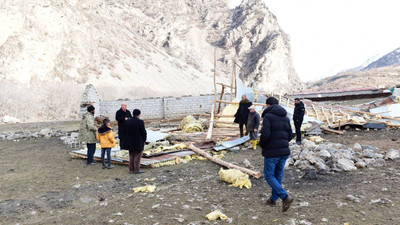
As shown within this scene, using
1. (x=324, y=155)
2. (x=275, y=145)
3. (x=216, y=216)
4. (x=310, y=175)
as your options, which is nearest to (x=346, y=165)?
(x=324, y=155)

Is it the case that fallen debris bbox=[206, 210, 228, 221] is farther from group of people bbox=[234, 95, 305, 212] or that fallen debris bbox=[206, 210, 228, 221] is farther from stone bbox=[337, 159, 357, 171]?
stone bbox=[337, 159, 357, 171]

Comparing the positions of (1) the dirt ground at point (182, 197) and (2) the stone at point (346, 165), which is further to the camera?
(2) the stone at point (346, 165)

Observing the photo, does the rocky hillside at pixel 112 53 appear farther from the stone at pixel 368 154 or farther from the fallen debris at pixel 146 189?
the stone at pixel 368 154

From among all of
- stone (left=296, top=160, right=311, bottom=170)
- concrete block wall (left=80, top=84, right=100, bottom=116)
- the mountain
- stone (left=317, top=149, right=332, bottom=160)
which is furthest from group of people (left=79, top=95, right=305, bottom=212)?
the mountain

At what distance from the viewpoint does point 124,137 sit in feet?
23.0

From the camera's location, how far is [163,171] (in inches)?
285

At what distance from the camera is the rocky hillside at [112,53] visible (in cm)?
2927

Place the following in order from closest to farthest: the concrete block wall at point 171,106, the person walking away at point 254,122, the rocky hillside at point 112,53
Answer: the person walking away at point 254,122
the concrete block wall at point 171,106
the rocky hillside at point 112,53

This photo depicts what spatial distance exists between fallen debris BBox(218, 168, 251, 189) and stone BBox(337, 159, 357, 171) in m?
2.39

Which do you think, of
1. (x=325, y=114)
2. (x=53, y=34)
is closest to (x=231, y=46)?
(x=53, y=34)

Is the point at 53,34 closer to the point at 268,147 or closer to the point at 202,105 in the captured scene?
the point at 202,105

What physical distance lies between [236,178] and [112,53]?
40103 millimetres

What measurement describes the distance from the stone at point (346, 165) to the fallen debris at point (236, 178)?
2388 mm

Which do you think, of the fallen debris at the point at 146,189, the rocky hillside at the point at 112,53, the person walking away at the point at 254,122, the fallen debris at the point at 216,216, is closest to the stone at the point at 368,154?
the person walking away at the point at 254,122
